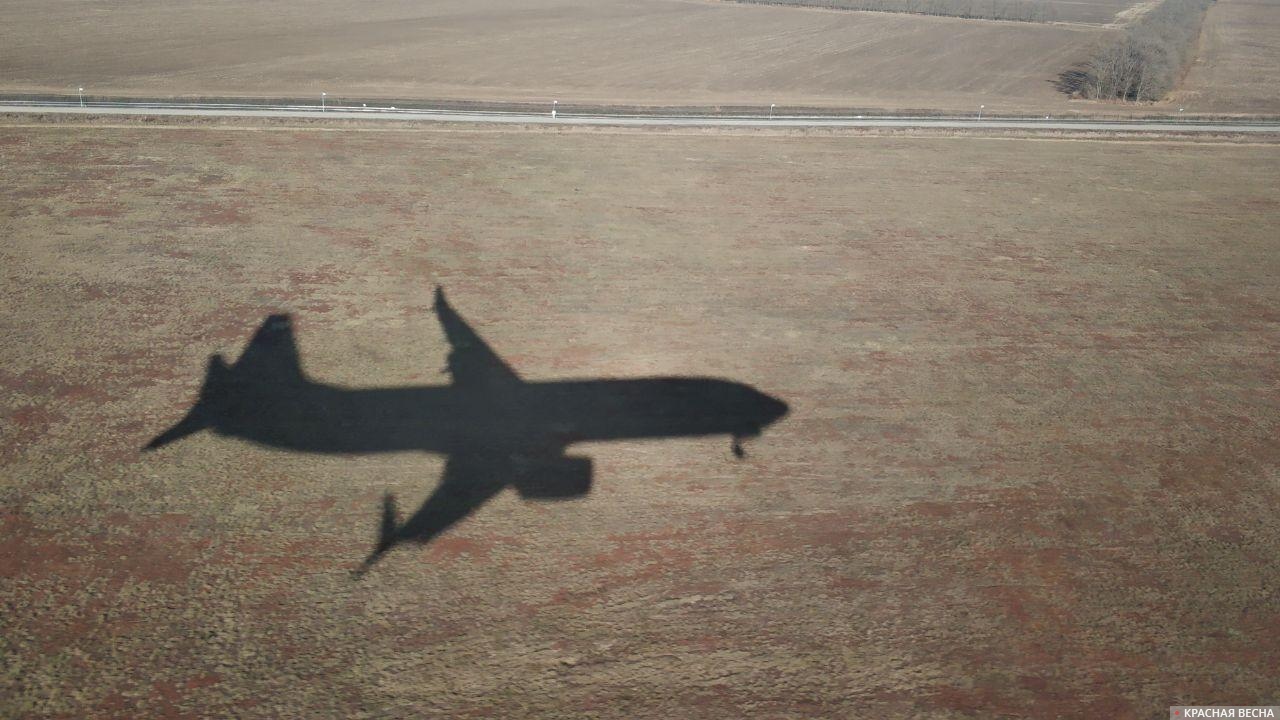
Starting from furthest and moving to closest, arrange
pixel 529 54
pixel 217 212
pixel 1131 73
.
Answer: pixel 529 54, pixel 1131 73, pixel 217 212

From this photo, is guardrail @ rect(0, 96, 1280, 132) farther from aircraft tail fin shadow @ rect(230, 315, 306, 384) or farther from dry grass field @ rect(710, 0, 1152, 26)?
dry grass field @ rect(710, 0, 1152, 26)

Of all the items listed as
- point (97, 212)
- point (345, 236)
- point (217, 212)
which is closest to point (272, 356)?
point (345, 236)

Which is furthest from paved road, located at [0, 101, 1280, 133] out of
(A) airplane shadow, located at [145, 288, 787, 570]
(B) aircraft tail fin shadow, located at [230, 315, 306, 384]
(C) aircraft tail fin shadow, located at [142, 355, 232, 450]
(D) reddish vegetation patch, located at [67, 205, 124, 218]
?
(A) airplane shadow, located at [145, 288, 787, 570]

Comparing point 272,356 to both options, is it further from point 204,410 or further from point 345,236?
point 345,236

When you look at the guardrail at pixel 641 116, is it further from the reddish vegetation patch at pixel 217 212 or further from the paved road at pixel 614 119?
the reddish vegetation patch at pixel 217 212

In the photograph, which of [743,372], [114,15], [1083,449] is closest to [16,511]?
[743,372]
